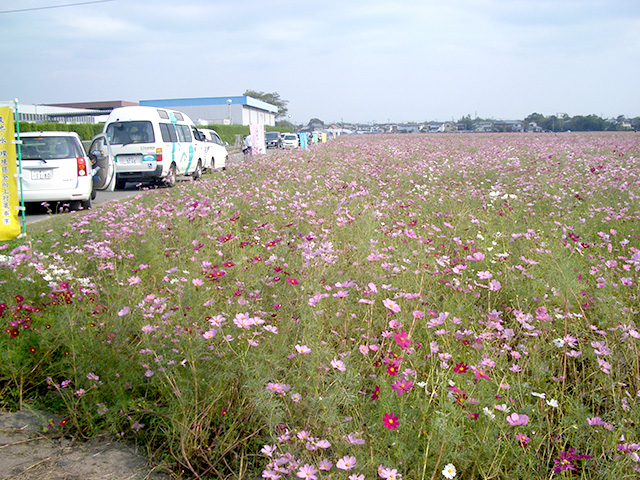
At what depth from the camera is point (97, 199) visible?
12.4 m

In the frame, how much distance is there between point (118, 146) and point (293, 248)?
1079 centimetres

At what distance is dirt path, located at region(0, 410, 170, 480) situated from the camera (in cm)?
250

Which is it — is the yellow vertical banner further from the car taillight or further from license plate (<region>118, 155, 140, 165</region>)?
license plate (<region>118, 155, 140, 165</region>)

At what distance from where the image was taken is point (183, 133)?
1605 cm

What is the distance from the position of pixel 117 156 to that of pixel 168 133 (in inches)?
63.1

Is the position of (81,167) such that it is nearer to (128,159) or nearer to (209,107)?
(128,159)

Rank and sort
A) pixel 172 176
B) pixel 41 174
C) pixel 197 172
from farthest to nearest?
pixel 197 172
pixel 172 176
pixel 41 174

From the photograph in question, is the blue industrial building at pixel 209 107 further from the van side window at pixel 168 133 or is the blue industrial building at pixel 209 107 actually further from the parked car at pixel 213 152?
the van side window at pixel 168 133

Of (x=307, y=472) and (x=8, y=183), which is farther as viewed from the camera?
(x=8, y=183)

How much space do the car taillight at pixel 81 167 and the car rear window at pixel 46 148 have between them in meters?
0.17

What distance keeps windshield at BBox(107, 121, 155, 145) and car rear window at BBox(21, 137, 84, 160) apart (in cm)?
376

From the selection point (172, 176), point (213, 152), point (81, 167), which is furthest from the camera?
point (213, 152)

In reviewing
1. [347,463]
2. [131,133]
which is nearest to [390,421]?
[347,463]

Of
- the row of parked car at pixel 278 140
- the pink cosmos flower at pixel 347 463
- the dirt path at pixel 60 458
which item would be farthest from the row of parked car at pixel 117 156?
the row of parked car at pixel 278 140
